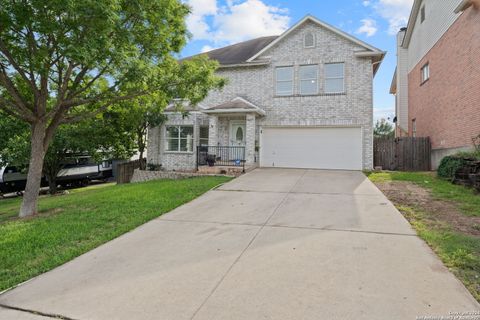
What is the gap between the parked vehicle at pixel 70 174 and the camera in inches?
619

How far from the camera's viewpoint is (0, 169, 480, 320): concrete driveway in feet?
10.0

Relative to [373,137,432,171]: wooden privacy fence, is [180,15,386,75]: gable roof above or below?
→ above

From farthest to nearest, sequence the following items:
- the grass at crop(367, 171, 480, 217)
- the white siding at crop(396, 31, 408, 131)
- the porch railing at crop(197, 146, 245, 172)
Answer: the white siding at crop(396, 31, 408, 131), the porch railing at crop(197, 146, 245, 172), the grass at crop(367, 171, 480, 217)

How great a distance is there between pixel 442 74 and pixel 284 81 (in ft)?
23.9

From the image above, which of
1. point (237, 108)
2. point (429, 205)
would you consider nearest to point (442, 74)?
point (429, 205)

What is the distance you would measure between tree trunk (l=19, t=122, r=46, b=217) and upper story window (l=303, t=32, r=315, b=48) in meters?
12.4

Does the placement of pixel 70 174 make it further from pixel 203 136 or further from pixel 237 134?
pixel 237 134

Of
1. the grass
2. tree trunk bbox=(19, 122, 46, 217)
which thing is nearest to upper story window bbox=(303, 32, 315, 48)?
the grass

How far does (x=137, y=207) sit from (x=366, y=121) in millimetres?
11461

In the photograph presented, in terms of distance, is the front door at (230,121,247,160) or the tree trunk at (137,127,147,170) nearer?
the front door at (230,121,247,160)

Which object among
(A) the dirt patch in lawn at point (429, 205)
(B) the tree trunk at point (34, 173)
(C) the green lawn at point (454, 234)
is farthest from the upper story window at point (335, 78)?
(B) the tree trunk at point (34, 173)

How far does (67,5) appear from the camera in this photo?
5.77 metres

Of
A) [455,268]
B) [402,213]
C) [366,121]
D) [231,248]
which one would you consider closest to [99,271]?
[231,248]

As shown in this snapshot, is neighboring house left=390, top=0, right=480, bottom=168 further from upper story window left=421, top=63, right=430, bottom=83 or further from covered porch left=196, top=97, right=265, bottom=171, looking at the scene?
covered porch left=196, top=97, right=265, bottom=171
